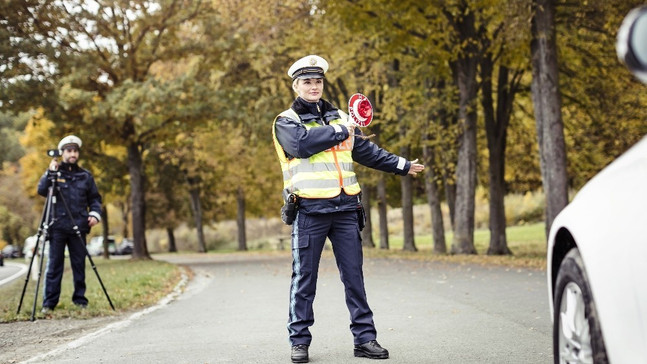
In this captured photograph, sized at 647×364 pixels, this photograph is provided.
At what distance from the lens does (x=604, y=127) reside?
24.9m

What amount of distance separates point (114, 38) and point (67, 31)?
159 centimetres

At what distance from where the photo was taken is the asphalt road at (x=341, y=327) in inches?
261

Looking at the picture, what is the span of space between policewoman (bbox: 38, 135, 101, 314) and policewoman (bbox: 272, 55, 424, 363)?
4.89 metres

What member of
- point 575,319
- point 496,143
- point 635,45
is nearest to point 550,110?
point 496,143

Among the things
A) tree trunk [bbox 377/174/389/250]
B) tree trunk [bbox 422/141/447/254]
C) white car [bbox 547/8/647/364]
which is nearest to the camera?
white car [bbox 547/8/647/364]

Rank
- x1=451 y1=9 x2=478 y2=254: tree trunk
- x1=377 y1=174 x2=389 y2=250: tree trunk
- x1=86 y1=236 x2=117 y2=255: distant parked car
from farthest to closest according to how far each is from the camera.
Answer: x1=86 y1=236 x2=117 y2=255: distant parked car, x1=377 y1=174 x2=389 y2=250: tree trunk, x1=451 y1=9 x2=478 y2=254: tree trunk

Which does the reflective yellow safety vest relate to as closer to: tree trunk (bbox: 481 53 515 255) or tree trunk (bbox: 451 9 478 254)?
tree trunk (bbox: 451 9 478 254)

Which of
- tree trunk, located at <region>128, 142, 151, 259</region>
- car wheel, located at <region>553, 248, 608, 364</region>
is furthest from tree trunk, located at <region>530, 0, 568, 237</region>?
tree trunk, located at <region>128, 142, 151, 259</region>

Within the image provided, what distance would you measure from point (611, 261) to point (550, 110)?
48.4ft

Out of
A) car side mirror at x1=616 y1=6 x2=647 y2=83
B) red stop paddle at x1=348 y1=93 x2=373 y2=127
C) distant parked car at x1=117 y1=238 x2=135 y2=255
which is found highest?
red stop paddle at x1=348 y1=93 x2=373 y2=127

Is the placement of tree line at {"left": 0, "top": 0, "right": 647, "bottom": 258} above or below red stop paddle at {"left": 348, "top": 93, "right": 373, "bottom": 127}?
above

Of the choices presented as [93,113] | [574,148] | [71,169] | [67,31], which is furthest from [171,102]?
[71,169]

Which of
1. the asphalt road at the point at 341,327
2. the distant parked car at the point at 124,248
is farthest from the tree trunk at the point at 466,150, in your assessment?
the distant parked car at the point at 124,248

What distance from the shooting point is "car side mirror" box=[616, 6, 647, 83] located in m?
2.46
